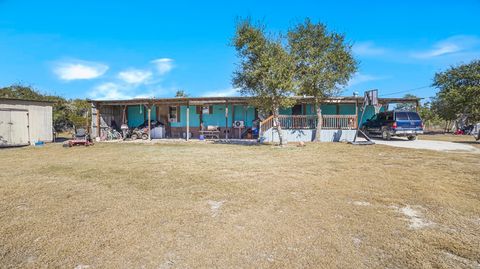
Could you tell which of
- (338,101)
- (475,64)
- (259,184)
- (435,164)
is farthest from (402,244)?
(475,64)

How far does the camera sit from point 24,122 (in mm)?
16172

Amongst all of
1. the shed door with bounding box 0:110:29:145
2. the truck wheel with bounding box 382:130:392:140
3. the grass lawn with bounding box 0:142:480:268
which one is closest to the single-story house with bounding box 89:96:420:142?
the truck wheel with bounding box 382:130:392:140

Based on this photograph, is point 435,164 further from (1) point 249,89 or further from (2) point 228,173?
(1) point 249,89

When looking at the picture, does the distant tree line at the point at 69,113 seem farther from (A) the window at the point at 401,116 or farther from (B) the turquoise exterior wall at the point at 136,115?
(A) the window at the point at 401,116

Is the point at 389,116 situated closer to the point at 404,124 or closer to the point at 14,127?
the point at 404,124

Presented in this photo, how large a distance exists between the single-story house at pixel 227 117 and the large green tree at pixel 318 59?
1.44m

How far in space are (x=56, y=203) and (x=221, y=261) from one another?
3378 mm

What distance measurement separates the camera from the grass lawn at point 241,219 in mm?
2736

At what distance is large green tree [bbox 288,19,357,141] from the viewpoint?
1532cm

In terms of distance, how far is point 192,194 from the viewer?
5.07 meters

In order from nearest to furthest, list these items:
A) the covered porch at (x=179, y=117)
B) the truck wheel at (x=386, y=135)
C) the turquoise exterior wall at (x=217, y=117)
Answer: the truck wheel at (x=386, y=135)
the covered porch at (x=179, y=117)
the turquoise exterior wall at (x=217, y=117)

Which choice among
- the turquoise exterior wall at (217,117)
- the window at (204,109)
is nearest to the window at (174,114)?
the window at (204,109)

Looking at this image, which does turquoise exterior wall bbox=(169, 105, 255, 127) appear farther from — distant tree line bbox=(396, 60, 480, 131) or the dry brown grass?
distant tree line bbox=(396, 60, 480, 131)

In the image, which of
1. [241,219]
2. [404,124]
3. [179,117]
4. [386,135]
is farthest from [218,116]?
[241,219]
